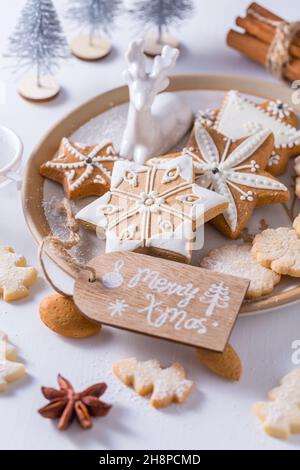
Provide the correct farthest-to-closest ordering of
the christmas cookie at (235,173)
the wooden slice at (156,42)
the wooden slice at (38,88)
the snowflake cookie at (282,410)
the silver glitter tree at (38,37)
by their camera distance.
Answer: the wooden slice at (156,42) → the wooden slice at (38,88) → the silver glitter tree at (38,37) → the christmas cookie at (235,173) → the snowflake cookie at (282,410)

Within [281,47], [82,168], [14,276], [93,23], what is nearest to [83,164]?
[82,168]

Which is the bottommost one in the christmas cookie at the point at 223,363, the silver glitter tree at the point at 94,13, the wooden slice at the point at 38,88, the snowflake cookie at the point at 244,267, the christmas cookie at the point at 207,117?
the christmas cookie at the point at 223,363

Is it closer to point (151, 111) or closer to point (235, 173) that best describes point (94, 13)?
point (151, 111)

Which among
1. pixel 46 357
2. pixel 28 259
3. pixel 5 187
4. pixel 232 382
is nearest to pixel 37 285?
pixel 28 259

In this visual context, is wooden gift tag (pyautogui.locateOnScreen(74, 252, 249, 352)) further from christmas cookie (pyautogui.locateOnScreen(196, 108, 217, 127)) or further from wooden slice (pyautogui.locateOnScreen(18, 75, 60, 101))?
wooden slice (pyautogui.locateOnScreen(18, 75, 60, 101))

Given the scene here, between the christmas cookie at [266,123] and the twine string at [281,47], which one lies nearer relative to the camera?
the christmas cookie at [266,123]

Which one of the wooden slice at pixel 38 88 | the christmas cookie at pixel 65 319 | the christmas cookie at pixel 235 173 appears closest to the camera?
the christmas cookie at pixel 65 319

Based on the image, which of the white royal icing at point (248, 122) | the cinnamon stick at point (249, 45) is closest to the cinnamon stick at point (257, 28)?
the cinnamon stick at point (249, 45)

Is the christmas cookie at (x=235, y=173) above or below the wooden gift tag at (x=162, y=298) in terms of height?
above

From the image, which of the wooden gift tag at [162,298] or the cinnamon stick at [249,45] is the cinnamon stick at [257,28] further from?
the wooden gift tag at [162,298]
